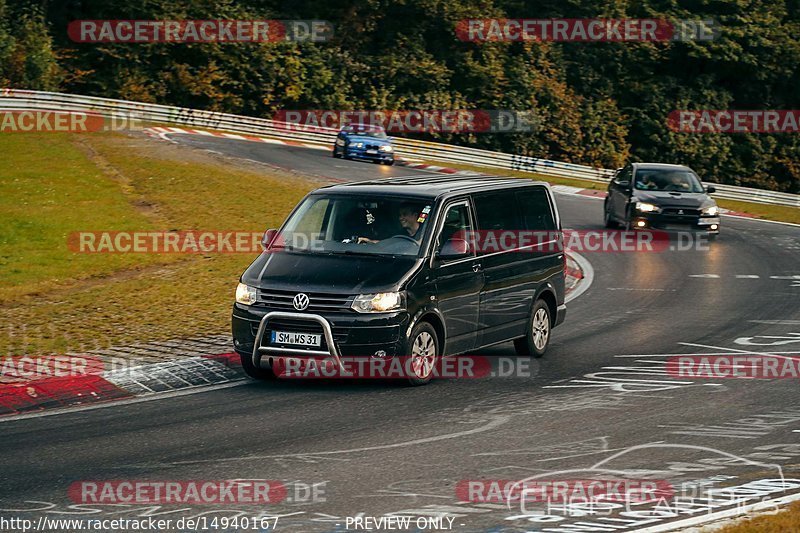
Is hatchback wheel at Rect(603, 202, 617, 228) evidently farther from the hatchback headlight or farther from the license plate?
the license plate

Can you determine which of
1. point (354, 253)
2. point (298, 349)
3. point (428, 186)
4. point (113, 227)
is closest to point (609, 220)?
point (113, 227)

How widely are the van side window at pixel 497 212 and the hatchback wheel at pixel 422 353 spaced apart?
161 centimetres

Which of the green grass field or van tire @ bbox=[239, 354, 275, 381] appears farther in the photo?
the green grass field

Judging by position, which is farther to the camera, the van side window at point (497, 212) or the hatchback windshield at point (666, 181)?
the hatchback windshield at point (666, 181)

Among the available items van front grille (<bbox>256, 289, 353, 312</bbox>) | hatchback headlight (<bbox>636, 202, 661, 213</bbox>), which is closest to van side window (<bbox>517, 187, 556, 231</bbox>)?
van front grille (<bbox>256, 289, 353, 312</bbox>)

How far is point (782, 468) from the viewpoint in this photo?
8.95 m

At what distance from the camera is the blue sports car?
41938 millimetres

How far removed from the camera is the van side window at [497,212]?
13344 mm

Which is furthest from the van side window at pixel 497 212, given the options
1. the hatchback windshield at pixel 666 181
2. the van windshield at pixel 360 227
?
the hatchback windshield at pixel 666 181

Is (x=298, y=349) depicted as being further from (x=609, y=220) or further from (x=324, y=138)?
(x=324, y=138)

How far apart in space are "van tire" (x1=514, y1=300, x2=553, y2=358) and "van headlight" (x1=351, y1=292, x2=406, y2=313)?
278 centimetres

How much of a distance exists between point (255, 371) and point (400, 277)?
1824 millimetres

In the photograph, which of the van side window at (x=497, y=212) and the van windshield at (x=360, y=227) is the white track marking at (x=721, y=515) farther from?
the van side window at (x=497, y=212)

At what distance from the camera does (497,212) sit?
1366 cm
